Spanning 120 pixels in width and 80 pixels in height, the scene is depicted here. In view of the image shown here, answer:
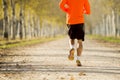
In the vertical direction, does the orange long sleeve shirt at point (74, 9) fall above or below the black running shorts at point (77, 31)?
above

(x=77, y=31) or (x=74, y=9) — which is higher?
(x=74, y=9)

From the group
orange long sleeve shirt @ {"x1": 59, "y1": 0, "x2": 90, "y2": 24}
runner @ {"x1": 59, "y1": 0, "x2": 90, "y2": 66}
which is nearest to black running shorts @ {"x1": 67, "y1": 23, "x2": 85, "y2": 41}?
runner @ {"x1": 59, "y1": 0, "x2": 90, "y2": 66}

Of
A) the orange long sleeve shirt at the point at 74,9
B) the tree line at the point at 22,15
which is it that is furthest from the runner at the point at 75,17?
the tree line at the point at 22,15

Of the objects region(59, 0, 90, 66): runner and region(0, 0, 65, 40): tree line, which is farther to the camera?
region(0, 0, 65, 40): tree line

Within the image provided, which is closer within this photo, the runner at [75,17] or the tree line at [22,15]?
the runner at [75,17]

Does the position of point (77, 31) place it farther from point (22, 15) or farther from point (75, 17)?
point (22, 15)

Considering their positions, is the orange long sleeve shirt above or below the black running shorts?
above

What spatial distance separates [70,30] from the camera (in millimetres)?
13625

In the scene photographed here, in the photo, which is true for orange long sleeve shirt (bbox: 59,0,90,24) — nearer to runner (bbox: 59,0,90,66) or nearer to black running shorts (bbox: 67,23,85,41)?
runner (bbox: 59,0,90,66)

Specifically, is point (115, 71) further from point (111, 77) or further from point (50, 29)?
point (50, 29)

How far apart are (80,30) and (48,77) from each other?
3320 millimetres

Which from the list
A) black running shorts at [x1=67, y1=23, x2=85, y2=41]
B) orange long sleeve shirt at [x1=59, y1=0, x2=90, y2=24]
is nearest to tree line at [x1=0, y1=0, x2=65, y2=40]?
orange long sleeve shirt at [x1=59, y1=0, x2=90, y2=24]

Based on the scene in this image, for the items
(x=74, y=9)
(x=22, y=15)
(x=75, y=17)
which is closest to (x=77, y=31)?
(x=75, y=17)

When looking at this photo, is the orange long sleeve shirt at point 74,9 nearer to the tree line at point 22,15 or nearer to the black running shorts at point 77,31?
the black running shorts at point 77,31
